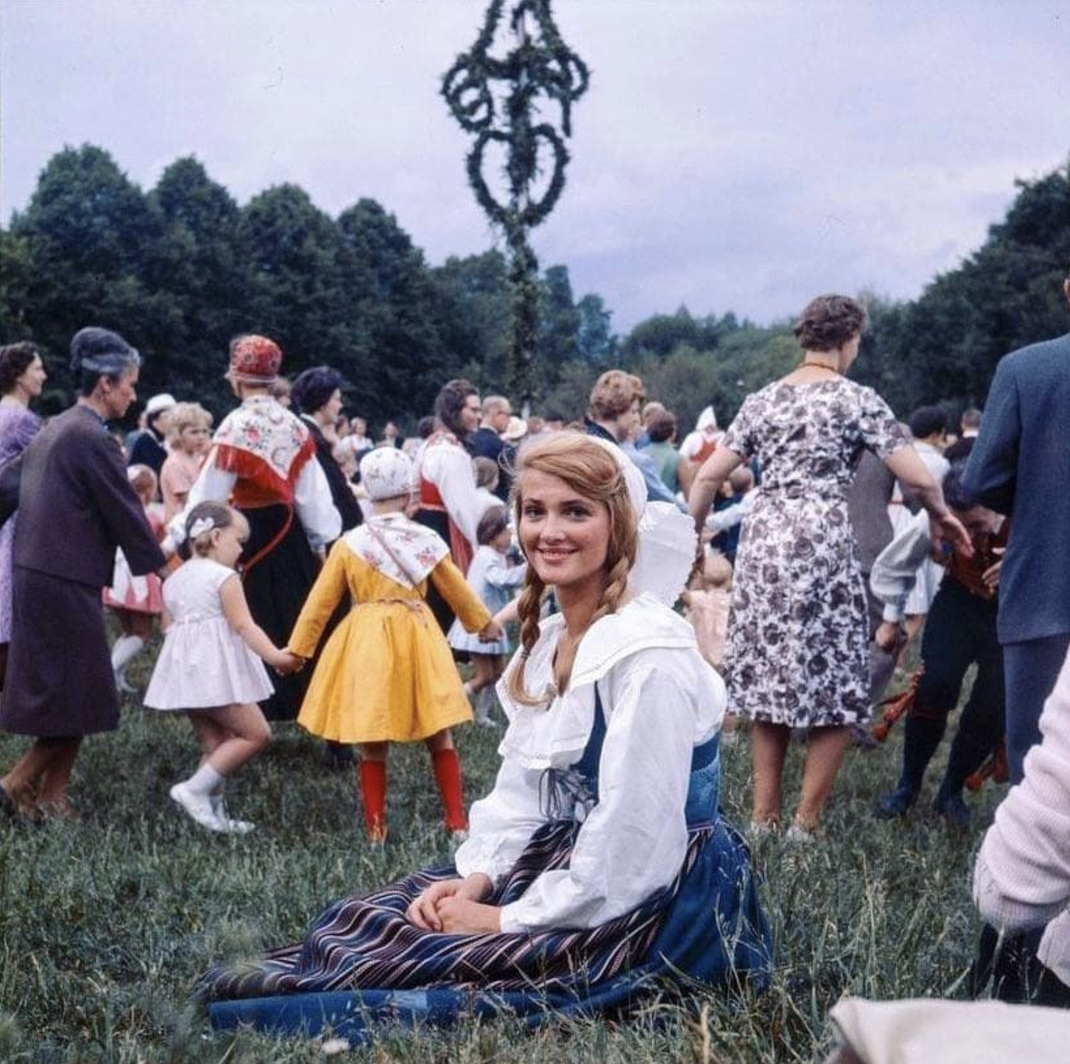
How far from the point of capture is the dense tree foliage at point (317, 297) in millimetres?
48188

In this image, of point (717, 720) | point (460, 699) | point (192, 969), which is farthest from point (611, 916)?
point (460, 699)

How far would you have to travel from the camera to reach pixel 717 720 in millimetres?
3334

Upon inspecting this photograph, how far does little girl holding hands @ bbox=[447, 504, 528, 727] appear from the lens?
9016 millimetres

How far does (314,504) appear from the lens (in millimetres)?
7723

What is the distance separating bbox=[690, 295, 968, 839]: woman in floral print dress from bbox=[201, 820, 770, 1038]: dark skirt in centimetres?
246

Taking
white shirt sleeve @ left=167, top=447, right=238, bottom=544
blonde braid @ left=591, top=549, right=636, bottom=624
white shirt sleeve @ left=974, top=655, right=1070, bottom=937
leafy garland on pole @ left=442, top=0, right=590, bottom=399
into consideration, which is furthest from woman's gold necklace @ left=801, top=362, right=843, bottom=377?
leafy garland on pole @ left=442, top=0, right=590, bottom=399

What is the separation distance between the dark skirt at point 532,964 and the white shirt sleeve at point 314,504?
4.47m

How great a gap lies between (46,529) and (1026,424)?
12.7ft

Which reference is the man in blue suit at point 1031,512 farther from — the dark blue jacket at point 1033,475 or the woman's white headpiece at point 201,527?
the woman's white headpiece at point 201,527

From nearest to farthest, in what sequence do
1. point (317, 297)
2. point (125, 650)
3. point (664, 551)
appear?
point (664, 551) → point (125, 650) → point (317, 297)

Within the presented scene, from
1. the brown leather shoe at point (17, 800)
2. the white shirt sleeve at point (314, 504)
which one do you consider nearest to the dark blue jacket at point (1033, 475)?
the brown leather shoe at point (17, 800)

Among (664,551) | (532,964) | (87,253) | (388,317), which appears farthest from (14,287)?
(532,964)

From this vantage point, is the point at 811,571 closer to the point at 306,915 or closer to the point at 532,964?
the point at 306,915

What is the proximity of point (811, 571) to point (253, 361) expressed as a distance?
316 centimetres
